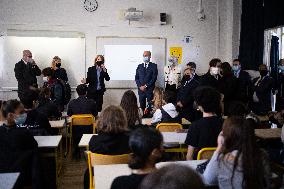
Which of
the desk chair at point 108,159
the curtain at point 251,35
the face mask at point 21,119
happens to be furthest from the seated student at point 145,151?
the curtain at point 251,35

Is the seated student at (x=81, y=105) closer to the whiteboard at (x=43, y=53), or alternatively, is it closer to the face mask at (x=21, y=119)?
the face mask at (x=21, y=119)

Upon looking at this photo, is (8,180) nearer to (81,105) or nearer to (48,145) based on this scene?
(48,145)

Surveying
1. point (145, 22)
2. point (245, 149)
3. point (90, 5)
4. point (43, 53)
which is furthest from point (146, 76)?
point (245, 149)

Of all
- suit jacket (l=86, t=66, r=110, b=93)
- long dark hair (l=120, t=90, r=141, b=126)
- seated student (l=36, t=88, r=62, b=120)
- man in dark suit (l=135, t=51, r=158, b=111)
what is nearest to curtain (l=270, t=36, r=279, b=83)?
man in dark suit (l=135, t=51, r=158, b=111)

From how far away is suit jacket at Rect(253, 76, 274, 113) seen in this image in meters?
7.64

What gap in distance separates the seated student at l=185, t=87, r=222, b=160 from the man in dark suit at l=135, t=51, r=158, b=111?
4988mm

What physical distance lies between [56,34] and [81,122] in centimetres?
387

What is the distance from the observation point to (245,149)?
88.1 inches

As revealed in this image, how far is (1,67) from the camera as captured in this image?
338 inches

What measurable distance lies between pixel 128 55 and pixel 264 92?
3.33 m

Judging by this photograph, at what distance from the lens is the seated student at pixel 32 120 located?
13.9 ft

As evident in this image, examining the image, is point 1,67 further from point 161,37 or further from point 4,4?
point 161,37

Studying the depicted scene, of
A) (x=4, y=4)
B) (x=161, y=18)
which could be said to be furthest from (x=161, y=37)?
(x=4, y=4)

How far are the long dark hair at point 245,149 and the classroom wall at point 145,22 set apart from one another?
22.5ft
